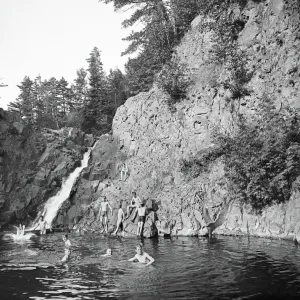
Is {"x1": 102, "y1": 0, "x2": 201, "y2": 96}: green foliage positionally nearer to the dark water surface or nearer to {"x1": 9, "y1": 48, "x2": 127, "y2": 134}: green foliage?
{"x1": 9, "y1": 48, "x2": 127, "y2": 134}: green foliage

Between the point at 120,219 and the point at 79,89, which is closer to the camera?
the point at 120,219

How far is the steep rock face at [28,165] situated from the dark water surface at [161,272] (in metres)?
10.4

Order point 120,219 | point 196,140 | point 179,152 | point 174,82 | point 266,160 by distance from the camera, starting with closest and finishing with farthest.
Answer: point 266,160 → point 120,219 → point 196,140 → point 179,152 → point 174,82

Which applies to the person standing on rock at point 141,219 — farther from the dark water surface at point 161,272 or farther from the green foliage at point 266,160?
the green foliage at point 266,160

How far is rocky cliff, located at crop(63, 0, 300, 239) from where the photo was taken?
22391 millimetres

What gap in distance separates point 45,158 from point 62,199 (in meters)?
5.72

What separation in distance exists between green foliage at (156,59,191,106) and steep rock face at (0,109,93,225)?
1174 centimetres

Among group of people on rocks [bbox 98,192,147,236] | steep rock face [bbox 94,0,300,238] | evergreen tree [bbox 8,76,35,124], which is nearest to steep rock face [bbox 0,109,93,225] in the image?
steep rock face [bbox 94,0,300,238]

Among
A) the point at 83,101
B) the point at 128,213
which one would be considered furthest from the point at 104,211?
the point at 83,101

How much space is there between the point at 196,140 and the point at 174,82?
22.1 ft

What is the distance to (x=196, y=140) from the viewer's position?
27984 mm

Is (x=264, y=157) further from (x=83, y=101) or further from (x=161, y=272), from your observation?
(x=83, y=101)

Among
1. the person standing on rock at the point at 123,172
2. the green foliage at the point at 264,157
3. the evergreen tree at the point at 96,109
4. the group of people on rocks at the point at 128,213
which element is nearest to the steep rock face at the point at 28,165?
the person standing on rock at the point at 123,172

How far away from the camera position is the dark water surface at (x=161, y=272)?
9.67m
